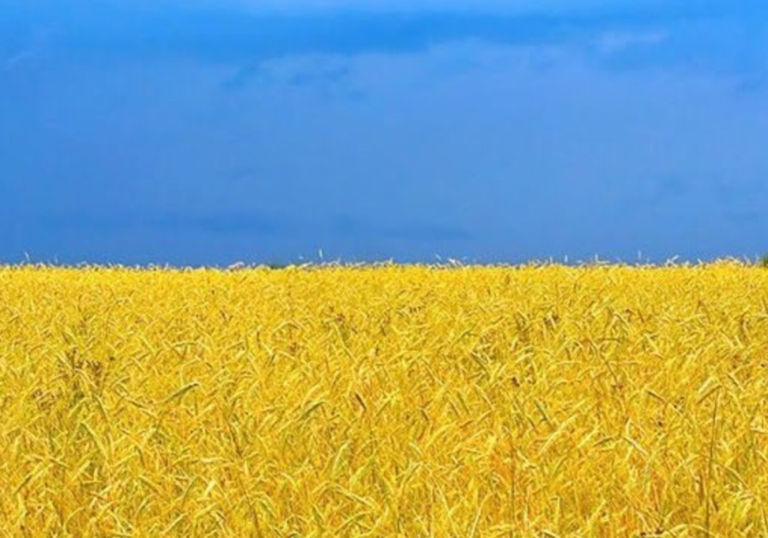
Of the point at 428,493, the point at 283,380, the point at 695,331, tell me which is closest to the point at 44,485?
the point at 428,493

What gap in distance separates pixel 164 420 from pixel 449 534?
1691 millimetres

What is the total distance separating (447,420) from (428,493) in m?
0.88

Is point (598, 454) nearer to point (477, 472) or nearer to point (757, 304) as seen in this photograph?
point (477, 472)

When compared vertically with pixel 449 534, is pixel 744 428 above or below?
above

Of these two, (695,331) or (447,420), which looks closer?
(447,420)

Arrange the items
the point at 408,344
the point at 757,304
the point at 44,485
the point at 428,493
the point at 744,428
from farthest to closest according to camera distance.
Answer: the point at 757,304 < the point at 408,344 < the point at 744,428 < the point at 44,485 < the point at 428,493

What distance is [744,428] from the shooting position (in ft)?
12.9

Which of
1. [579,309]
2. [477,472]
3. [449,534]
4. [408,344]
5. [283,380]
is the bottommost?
[449,534]

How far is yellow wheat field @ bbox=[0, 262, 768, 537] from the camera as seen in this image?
3121mm

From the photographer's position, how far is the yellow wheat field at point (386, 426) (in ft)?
10.2

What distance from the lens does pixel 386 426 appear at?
13.6 feet

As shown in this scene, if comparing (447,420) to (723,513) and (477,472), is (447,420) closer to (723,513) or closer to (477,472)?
(477,472)

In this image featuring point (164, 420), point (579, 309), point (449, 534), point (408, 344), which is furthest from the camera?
point (579, 309)

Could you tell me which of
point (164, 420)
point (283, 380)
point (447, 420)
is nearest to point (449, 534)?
point (447, 420)
